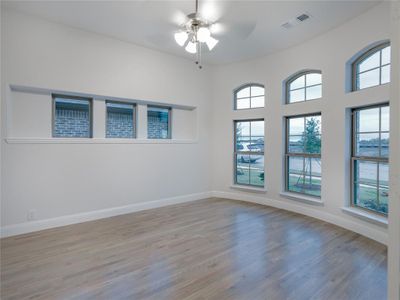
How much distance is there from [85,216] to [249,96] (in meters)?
4.19

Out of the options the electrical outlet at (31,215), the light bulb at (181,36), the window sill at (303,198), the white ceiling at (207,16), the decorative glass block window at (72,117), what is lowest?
the electrical outlet at (31,215)

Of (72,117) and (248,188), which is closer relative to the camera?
(72,117)

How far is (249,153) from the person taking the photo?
5676mm

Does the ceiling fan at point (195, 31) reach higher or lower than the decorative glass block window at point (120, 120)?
higher

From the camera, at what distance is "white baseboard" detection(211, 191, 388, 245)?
3.37 m

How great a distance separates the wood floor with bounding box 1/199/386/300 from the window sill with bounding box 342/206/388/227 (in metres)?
0.29

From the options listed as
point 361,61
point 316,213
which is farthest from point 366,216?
point 361,61

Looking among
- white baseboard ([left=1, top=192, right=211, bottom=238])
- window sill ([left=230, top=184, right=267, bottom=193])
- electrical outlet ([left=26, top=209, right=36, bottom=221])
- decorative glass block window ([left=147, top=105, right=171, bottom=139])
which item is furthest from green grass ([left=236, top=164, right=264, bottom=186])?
electrical outlet ([left=26, top=209, right=36, bottom=221])

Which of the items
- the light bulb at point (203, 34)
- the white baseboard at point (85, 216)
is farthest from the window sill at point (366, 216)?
the light bulb at point (203, 34)

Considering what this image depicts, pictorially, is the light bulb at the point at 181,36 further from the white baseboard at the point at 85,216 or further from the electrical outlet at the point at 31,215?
the electrical outlet at the point at 31,215

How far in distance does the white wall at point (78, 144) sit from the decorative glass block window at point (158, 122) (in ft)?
0.72

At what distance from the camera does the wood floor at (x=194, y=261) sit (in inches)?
89.0

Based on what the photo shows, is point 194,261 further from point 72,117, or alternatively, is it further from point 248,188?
point 72,117

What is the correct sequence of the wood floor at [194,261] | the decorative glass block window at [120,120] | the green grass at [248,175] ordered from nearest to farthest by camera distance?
the wood floor at [194,261] → the decorative glass block window at [120,120] → the green grass at [248,175]
